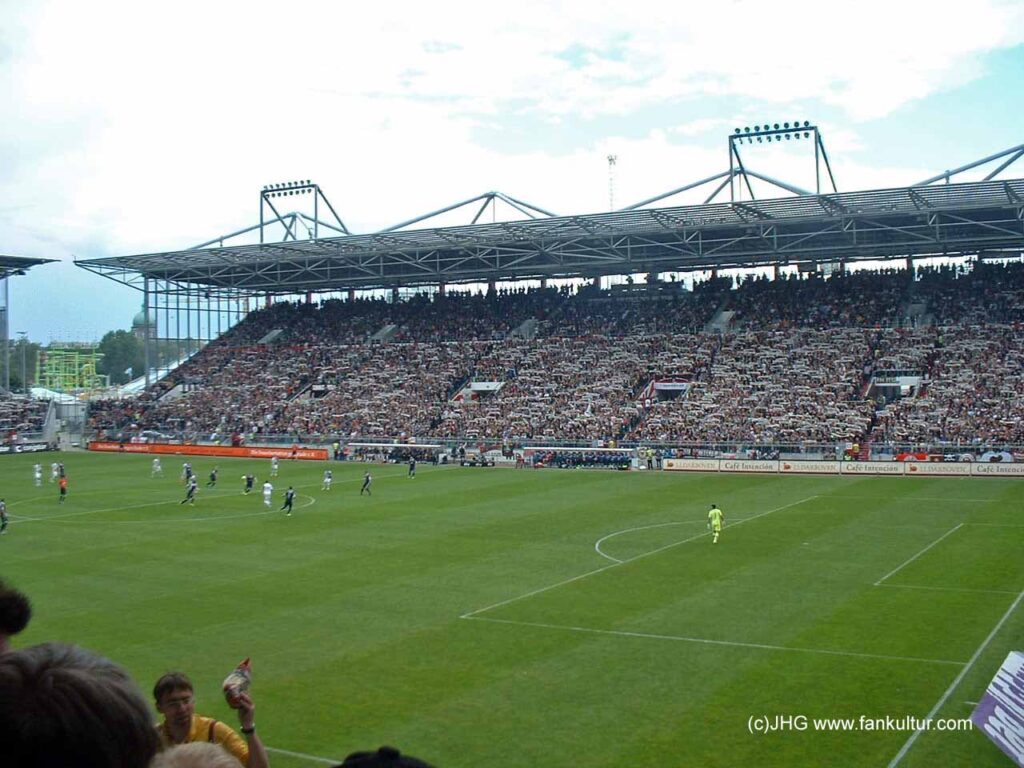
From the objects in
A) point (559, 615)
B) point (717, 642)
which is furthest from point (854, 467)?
point (717, 642)

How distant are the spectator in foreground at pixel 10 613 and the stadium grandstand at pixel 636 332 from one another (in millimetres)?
54065

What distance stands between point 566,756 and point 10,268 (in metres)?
84.9

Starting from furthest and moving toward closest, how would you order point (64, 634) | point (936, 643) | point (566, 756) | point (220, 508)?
point (220, 508)
point (64, 634)
point (936, 643)
point (566, 756)

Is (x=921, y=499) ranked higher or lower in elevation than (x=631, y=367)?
lower

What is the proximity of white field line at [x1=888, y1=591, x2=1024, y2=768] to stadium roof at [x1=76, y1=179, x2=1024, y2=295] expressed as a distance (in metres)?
37.3

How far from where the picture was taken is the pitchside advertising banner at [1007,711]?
43.8ft

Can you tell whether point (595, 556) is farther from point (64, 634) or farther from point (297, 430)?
point (297, 430)

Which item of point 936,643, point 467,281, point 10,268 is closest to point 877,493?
point 936,643

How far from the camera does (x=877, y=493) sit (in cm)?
4431

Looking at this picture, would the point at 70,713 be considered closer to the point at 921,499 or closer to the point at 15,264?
the point at 921,499

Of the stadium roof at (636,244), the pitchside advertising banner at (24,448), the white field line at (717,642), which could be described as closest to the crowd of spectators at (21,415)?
the pitchside advertising banner at (24,448)

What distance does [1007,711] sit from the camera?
13.7 m

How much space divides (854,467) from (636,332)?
25.6m

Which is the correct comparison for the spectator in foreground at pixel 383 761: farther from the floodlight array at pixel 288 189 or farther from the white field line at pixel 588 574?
the floodlight array at pixel 288 189
